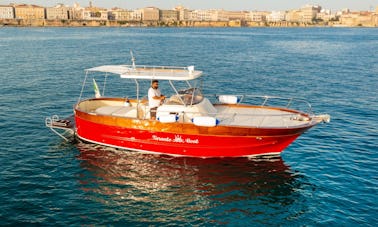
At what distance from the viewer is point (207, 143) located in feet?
51.1

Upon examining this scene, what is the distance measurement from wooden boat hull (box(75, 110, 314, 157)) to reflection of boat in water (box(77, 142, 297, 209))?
455 millimetres

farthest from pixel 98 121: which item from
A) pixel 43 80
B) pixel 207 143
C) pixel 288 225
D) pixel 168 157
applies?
pixel 43 80

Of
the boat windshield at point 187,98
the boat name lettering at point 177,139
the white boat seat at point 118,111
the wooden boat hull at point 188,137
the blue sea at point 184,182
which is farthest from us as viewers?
the white boat seat at point 118,111

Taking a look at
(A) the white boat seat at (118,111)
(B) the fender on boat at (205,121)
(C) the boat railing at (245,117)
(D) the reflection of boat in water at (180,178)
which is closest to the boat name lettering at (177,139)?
(C) the boat railing at (245,117)

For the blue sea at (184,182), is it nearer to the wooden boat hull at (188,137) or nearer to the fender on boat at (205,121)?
the wooden boat hull at (188,137)

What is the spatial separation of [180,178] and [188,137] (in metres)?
1.96

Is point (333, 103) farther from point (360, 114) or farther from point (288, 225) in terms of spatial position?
point (288, 225)

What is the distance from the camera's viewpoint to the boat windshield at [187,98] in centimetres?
1599

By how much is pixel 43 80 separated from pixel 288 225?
30.2 metres

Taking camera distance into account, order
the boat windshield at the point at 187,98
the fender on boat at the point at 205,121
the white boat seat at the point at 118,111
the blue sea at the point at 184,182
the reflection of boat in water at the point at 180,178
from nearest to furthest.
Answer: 1. the blue sea at the point at 184,182
2. the reflection of boat in water at the point at 180,178
3. the fender on boat at the point at 205,121
4. the boat windshield at the point at 187,98
5. the white boat seat at the point at 118,111

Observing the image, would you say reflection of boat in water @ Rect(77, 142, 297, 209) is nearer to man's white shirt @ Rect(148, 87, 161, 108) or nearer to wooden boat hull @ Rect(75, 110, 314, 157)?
wooden boat hull @ Rect(75, 110, 314, 157)

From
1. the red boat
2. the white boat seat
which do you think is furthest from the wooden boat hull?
the white boat seat

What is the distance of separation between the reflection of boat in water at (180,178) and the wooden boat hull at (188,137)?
1.49 feet

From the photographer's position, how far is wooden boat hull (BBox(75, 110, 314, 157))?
15.1 metres
